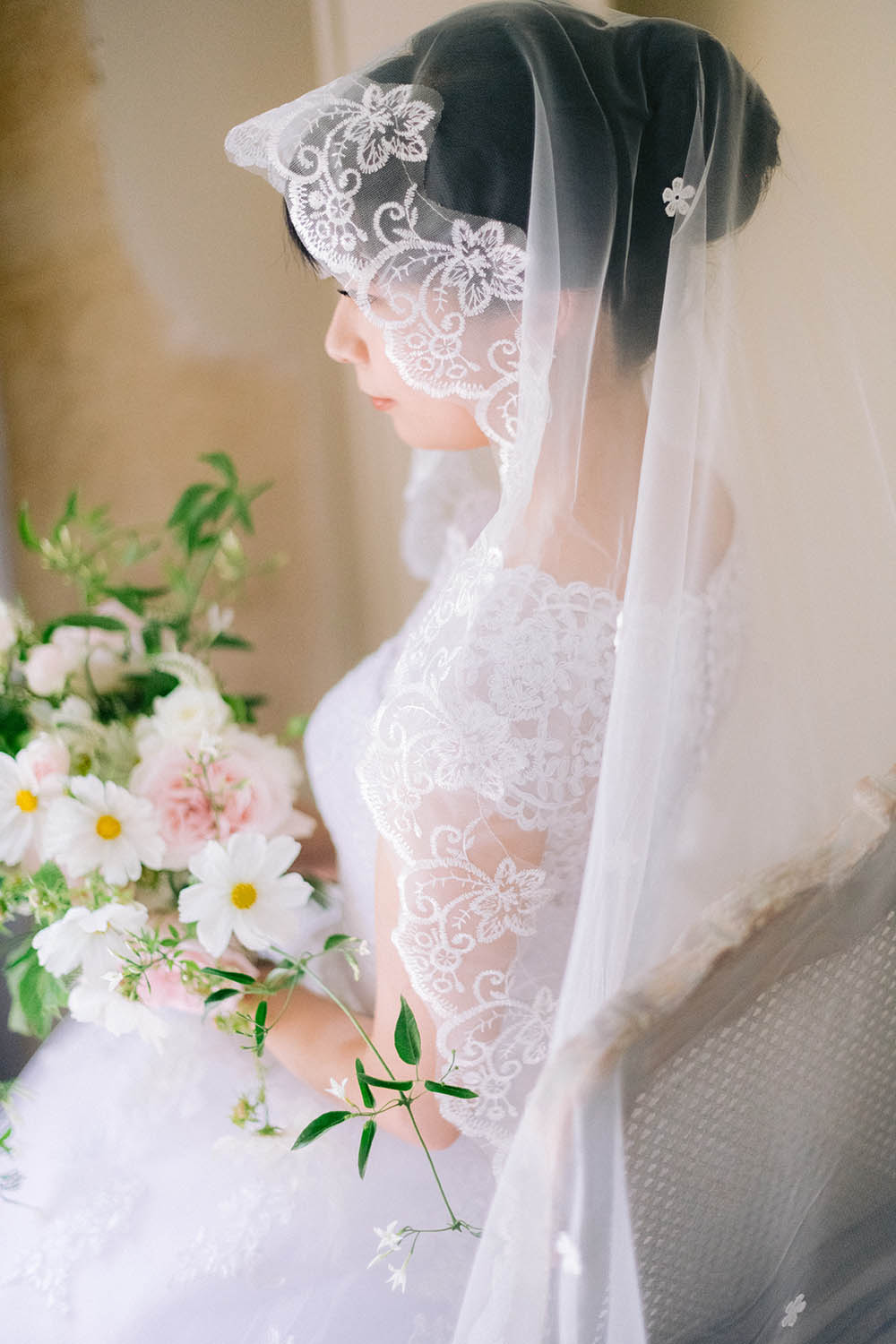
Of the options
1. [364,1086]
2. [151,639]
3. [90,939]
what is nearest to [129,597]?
[151,639]

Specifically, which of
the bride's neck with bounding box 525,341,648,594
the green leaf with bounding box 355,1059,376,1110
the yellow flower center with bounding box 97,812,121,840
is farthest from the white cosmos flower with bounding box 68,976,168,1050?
the bride's neck with bounding box 525,341,648,594

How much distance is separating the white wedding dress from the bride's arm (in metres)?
0.06

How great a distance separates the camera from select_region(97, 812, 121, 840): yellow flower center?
2.74 ft

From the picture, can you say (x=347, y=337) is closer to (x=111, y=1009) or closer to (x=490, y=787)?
(x=490, y=787)

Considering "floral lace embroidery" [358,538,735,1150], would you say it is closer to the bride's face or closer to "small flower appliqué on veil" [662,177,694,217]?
the bride's face

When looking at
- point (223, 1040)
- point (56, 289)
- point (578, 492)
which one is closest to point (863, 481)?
point (578, 492)

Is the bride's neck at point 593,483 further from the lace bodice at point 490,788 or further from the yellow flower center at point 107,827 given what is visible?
the yellow flower center at point 107,827

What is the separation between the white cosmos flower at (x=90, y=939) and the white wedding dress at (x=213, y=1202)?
0.29 meters

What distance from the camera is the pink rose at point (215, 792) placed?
912 millimetres

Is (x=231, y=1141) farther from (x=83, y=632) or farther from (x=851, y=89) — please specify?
(x=851, y=89)

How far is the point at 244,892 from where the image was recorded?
30.6 inches

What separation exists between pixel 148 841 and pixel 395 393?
460 mm

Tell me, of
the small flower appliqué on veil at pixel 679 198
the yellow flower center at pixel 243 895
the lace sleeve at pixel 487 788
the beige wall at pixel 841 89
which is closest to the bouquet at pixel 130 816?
the yellow flower center at pixel 243 895

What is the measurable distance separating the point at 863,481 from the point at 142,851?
0.70 meters
